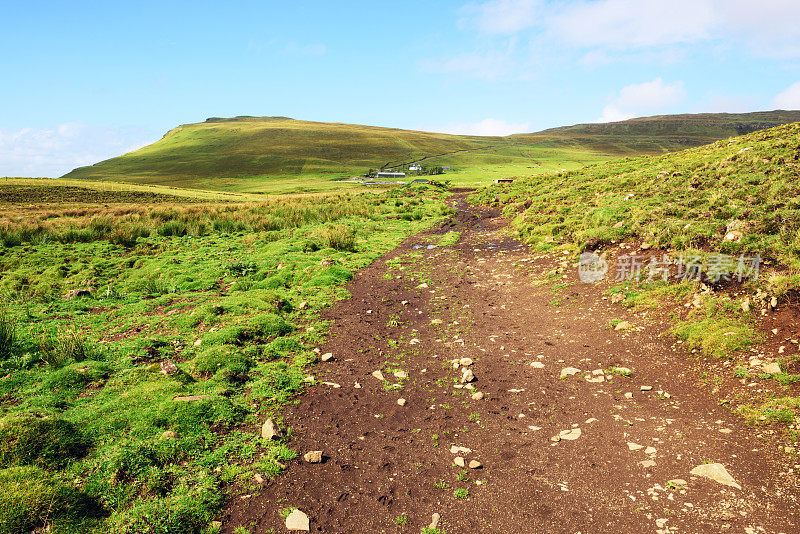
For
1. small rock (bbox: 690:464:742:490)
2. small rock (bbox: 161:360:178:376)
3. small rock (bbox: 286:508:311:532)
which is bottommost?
small rock (bbox: 286:508:311:532)

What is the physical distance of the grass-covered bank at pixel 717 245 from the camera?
257 inches

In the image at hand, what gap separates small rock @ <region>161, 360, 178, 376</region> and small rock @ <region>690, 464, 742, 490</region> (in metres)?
8.37

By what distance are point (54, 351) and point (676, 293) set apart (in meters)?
13.9

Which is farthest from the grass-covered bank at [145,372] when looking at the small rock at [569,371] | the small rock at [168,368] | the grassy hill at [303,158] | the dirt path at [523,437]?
the grassy hill at [303,158]

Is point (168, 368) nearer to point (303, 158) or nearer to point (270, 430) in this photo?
point (270, 430)

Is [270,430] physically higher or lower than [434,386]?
higher

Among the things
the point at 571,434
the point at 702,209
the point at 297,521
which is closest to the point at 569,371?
the point at 571,434

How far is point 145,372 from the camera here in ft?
22.7

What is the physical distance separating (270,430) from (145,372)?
126 inches

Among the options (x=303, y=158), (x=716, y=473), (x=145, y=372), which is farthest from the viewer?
(x=303, y=158)

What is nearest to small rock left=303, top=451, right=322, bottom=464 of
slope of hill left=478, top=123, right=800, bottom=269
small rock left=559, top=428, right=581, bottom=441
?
small rock left=559, top=428, right=581, bottom=441

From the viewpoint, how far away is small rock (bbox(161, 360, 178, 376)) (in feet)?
22.6

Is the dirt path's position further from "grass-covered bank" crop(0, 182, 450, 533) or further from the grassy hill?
the grassy hill

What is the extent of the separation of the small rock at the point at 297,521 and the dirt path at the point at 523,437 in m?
0.13
